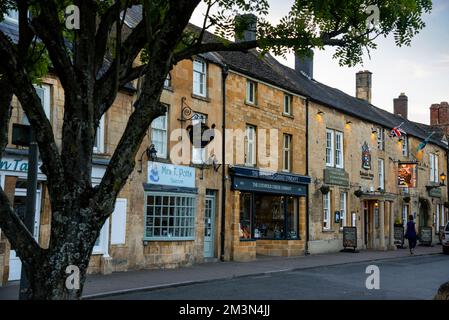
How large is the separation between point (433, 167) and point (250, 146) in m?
24.6

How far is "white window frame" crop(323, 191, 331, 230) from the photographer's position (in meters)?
28.3

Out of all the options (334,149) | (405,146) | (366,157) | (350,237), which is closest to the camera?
(350,237)

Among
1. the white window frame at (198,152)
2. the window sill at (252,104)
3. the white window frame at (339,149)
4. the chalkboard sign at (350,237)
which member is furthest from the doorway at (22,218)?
the white window frame at (339,149)

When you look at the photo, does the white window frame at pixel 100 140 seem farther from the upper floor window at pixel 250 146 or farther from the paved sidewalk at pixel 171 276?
the upper floor window at pixel 250 146

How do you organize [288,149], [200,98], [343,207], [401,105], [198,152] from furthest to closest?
[401,105], [343,207], [288,149], [200,98], [198,152]

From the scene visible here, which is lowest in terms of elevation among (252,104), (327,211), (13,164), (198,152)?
(327,211)

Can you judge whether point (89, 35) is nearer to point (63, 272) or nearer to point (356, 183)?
point (63, 272)

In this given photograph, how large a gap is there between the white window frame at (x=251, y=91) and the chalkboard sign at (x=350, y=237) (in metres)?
9.24

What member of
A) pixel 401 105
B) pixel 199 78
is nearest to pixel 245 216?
pixel 199 78

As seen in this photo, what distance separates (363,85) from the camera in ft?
138

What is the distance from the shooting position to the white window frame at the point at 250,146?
2312 cm

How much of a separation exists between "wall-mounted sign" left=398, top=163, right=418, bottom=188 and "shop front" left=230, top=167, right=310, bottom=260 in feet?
35.1

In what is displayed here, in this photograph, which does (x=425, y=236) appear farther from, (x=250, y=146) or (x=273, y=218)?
(x=250, y=146)

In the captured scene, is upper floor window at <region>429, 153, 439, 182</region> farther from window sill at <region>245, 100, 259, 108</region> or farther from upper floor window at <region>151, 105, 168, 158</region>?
upper floor window at <region>151, 105, 168, 158</region>
